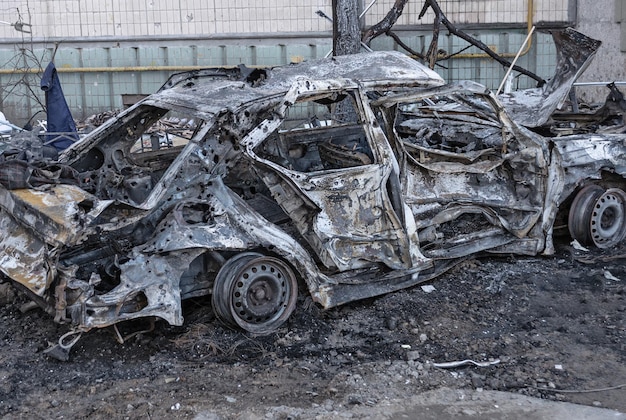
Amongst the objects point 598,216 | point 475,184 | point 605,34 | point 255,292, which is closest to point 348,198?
point 255,292

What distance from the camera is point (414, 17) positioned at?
551 inches

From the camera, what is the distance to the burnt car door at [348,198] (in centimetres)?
519

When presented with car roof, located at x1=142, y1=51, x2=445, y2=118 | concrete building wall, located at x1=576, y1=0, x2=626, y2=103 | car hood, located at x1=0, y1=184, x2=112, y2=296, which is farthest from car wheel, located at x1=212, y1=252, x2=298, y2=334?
concrete building wall, located at x1=576, y1=0, x2=626, y2=103

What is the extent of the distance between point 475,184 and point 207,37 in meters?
9.03

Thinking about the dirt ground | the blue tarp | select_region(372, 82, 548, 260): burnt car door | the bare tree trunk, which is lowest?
the dirt ground

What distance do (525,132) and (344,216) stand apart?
1995 mm

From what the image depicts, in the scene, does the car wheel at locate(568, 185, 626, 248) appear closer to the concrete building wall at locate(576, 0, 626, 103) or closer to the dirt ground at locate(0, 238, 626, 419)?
the dirt ground at locate(0, 238, 626, 419)

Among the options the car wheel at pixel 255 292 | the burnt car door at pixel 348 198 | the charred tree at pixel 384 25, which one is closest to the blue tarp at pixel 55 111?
the burnt car door at pixel 348 198

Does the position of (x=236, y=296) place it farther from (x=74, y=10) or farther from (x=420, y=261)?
(x=74, y=10)

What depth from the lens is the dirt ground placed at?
423 centimetres

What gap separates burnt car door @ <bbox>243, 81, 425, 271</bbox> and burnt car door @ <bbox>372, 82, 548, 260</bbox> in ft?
1.00

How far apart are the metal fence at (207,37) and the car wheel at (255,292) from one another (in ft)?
30.6

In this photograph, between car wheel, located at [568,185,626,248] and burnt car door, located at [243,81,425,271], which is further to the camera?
car wheel, located at [568,185,626,248]

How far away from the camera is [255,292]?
201 inches
